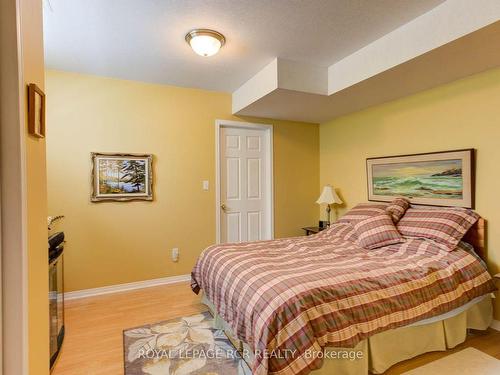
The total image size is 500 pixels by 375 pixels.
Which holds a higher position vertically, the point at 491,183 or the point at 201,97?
the point at 201,97

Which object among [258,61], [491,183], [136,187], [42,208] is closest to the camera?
[42,208]

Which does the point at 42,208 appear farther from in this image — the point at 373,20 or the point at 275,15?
the point at 373,20

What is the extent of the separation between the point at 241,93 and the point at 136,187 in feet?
5.70

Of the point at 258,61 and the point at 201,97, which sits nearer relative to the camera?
the point at 258,61

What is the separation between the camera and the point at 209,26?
2.13 meters

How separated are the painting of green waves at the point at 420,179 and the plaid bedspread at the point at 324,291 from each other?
0.65 m

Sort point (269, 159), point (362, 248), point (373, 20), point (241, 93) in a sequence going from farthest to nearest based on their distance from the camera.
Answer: point (269, 159)
point (241, 93)
point (362, 248)
point (373, 20)

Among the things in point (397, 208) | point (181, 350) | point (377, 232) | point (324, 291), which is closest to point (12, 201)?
point (324, 291)

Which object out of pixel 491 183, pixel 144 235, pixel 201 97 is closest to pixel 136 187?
pixel 144 235

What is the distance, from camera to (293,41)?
237 cm

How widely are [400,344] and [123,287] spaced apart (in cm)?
285

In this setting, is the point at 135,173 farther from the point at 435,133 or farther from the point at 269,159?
the point at 435,133

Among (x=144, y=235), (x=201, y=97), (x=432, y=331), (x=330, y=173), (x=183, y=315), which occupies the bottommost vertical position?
(x=183, y=315)

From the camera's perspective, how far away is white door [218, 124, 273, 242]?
3752 millimetres
